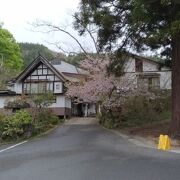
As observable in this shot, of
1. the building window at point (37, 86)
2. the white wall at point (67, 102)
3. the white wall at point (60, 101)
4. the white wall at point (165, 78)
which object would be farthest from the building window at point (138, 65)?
the building window at point (37, 86)

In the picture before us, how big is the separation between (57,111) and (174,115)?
2700 centimetres

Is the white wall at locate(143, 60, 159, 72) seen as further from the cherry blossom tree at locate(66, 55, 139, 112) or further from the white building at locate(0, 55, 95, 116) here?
the cherry blossom tree at locate(66, 55, 139, 112)

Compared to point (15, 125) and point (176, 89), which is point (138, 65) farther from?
point (176, 89)

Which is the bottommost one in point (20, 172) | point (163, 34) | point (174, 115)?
point (20, 172)

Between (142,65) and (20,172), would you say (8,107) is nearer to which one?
(142,65)

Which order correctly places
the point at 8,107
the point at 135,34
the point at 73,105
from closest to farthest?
the point at 135,34, the point at 8,107, the point at 73,105

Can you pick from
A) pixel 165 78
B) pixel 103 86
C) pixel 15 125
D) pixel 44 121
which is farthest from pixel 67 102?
pixel 15 125

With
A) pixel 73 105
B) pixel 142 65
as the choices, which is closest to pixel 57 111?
pixel 73 105

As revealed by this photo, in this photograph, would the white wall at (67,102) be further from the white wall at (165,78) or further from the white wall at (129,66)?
the white wall at (165,78)

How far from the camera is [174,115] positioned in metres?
24.1

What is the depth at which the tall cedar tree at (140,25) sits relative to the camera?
20.9 metres

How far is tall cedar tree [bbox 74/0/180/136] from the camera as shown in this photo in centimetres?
2094

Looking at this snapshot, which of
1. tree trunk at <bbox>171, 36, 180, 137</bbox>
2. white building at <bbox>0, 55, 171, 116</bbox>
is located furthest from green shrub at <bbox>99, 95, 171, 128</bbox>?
tree trunk at <bbox>171, 36, 180, 137</bbox>

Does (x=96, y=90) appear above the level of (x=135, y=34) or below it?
below
